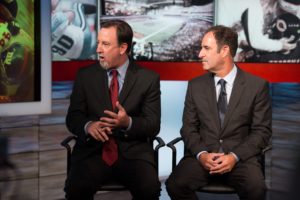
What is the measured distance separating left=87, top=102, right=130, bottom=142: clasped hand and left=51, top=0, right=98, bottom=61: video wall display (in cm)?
98

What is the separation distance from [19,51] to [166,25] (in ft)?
4.51

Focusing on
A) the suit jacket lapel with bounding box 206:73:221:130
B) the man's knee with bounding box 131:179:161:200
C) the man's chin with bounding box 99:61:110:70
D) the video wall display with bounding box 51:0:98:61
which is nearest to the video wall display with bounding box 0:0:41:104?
the man's chin with bounding box 99:61:110:70

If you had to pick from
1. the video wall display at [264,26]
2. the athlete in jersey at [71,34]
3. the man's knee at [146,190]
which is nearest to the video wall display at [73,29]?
the athlete in jersey at [71,34]

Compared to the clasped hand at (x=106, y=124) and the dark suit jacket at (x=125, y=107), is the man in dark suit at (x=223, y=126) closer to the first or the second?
the dark suit jacket at (x=125, y=107)

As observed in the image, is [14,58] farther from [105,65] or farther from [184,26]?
[184,26]

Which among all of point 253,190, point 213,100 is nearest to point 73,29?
point 213,100

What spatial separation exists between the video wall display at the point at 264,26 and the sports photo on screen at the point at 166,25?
7.8 inches

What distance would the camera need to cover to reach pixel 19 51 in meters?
2.55

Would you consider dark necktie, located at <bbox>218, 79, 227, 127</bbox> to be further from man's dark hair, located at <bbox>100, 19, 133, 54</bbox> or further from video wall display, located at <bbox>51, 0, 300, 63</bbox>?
video wall display, located at <bbox>51, 0, 300, 63</bbox>

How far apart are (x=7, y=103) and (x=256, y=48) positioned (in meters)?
2.13

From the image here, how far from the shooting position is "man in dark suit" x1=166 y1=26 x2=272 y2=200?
98.6 inches

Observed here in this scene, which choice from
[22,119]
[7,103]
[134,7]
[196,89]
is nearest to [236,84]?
[196,89]

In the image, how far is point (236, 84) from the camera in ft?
8.79

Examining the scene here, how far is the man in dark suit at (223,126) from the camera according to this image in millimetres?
2504
